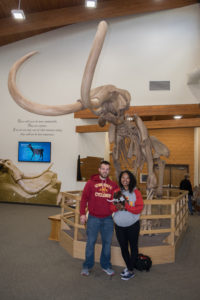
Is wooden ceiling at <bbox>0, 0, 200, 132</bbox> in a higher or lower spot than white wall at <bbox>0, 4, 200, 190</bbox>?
higher

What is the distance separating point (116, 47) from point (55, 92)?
304 centimetres

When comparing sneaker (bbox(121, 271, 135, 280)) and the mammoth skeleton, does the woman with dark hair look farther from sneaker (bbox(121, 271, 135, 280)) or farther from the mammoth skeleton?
the mammoth skeleton

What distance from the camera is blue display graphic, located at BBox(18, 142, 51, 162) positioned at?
987 cm

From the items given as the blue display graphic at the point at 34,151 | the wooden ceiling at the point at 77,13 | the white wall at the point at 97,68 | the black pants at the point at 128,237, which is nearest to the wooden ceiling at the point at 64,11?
the wooden ceiling at the point at 77,13

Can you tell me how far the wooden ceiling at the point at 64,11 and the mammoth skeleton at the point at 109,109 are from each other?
6354 mm

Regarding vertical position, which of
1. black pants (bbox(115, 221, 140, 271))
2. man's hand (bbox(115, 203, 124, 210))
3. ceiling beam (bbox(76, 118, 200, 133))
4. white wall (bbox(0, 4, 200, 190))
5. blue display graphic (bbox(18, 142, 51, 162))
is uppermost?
white wall (bbox(0, 4, 200, 190))

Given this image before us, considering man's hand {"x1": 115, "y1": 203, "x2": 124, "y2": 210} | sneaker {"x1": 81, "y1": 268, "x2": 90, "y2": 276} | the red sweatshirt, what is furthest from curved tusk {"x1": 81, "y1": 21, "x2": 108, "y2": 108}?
sneaker {"x1": 81, "y1": 268, "x2": 90, "y2": 276}

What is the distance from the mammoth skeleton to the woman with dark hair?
3.51 ft

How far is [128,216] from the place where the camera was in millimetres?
3393

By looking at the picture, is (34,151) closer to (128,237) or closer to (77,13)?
(77,13)

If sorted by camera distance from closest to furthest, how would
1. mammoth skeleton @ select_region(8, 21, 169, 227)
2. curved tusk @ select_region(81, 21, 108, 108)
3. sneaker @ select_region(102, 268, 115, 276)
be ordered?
curved tusk @ select_region(81, 21, 108, 108)
mammoth skeleton @ select_region(8, 21, 169, 227)
sneaker @ select_region(102, 268, 115, 276)

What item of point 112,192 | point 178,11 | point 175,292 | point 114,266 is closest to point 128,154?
point 112,192

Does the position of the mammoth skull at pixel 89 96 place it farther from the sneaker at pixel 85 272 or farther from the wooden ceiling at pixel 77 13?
the wooden ceiling at pixel 77 13

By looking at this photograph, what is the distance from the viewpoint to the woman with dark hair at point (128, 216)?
3367 mm
